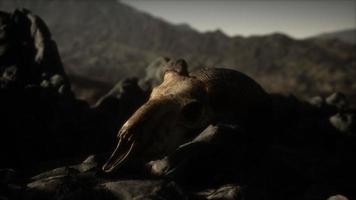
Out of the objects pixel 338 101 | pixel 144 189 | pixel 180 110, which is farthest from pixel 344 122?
pixel 144 189

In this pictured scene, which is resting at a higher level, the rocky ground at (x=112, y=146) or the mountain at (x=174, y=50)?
the mountain at (x=174, y=50)

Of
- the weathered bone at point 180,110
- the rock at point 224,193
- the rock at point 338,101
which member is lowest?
the rock at point 224,193

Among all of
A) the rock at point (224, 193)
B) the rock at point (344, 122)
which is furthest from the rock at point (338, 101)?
the rock at point (224, 193)

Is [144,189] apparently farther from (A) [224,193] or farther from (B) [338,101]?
(B) [338,101]

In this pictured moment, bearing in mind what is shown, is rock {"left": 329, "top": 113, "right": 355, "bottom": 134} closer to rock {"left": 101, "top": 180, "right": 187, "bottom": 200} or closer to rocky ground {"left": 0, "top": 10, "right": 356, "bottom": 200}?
rocky ground {"left": 0, "top": 10, "right": 356, "bottom": 200}

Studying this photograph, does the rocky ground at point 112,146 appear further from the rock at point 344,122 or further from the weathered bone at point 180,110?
the weathered bone at point 180,110

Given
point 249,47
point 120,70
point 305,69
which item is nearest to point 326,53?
point 305,69

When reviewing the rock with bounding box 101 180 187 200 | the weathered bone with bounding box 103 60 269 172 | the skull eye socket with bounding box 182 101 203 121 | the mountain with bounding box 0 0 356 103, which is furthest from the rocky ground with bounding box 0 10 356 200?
the mountain with bounding box 0 0 356 103
